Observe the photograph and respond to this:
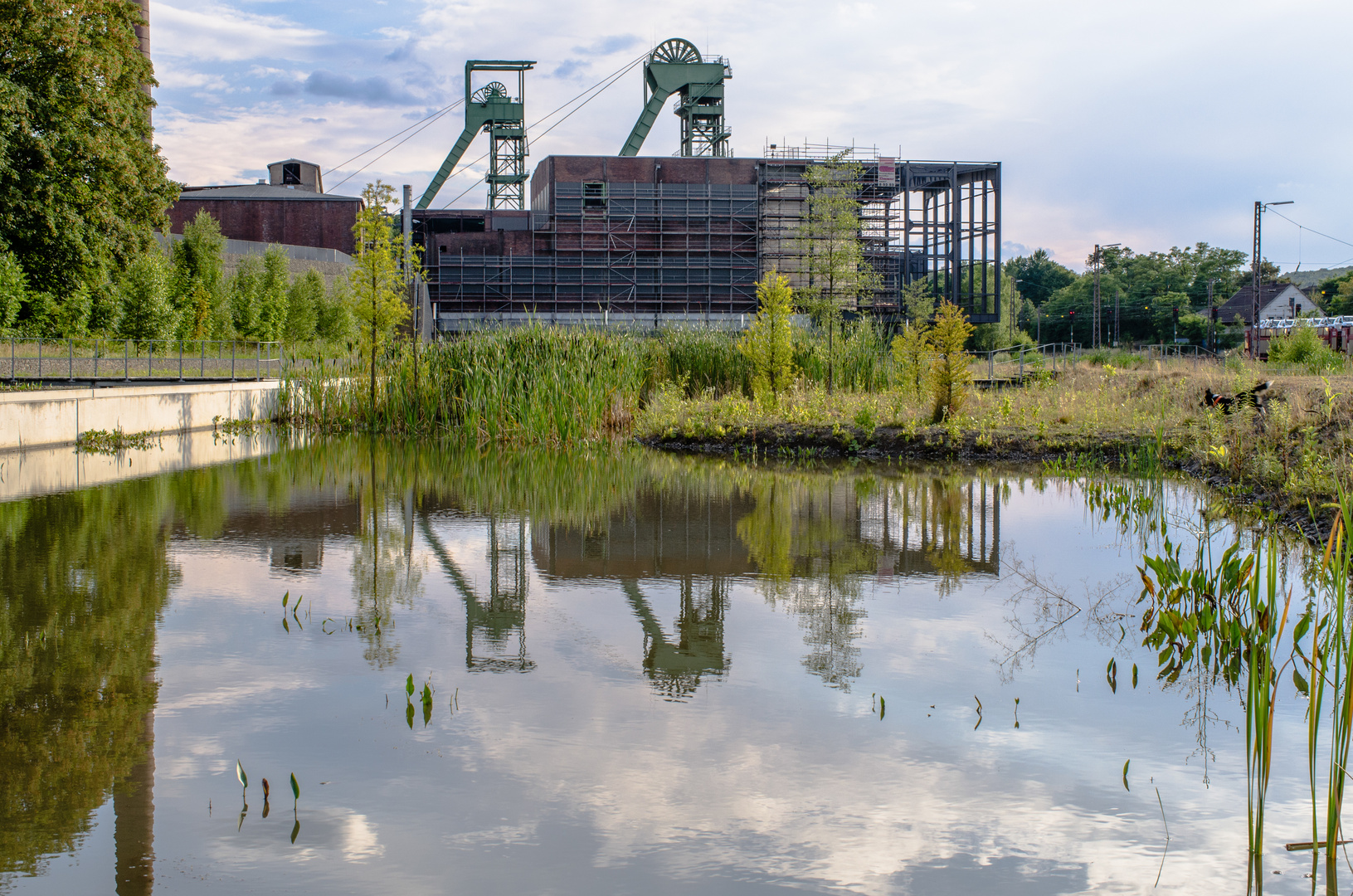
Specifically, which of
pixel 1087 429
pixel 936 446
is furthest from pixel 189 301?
pixel 1087 429

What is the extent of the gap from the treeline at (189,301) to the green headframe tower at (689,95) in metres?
20.1

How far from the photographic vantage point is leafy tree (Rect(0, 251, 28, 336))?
27.3 meters

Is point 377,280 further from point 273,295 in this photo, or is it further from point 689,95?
point 689,95

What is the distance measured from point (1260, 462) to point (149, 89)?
2940 cm

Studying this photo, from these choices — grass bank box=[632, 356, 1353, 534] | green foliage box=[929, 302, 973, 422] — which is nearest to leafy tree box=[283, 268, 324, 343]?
grass bank box=[632, 356, 1353, 534]

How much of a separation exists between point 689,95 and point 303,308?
24991mm

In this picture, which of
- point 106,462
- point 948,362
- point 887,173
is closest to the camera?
point 106,462

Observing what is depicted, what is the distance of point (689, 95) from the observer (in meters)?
58.1

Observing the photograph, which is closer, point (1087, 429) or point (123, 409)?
point (1087, 429)

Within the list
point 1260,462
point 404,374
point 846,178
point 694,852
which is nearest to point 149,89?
point 404,374

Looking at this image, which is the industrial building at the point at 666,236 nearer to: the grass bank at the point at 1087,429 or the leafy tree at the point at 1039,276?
the grass bank at the point at 1087,429

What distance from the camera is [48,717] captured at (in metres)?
3.79

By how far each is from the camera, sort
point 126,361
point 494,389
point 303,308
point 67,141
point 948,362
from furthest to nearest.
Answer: point 303,308 → point 126,361 → point 67,141 → point 494,389 → point 948,362

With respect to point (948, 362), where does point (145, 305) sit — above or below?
above
